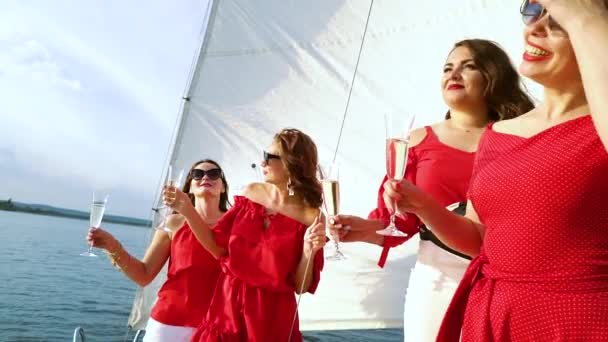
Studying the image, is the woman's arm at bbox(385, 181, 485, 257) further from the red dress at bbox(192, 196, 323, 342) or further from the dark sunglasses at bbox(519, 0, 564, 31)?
the red dress at bbox(192, 196, 323, 342)

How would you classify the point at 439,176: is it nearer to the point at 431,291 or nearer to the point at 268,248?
the point at 431,291

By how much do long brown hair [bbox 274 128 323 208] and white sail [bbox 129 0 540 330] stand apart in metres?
0.41

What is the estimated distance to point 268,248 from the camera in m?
2.58

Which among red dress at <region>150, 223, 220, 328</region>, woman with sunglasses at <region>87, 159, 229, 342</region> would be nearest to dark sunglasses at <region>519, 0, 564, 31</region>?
woman with sunglasses at <region>87, 159, 229, 342</region>

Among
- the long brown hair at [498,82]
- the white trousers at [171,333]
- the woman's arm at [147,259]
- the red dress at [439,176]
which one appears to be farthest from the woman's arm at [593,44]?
the woman's arm at [147,259]

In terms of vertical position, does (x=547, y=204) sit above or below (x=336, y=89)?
below

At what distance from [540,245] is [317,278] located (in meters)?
1.61

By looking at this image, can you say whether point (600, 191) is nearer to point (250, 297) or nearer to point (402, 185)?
point (402, 185)

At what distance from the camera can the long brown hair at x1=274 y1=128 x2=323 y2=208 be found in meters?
2.70

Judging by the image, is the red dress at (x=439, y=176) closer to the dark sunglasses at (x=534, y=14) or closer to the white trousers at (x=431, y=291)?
the white trousers at (x=431, y=291)

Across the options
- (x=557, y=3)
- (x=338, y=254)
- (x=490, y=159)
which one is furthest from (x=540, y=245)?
(x=338, y=254)

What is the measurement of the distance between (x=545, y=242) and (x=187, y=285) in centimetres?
210

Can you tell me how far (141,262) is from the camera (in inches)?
123

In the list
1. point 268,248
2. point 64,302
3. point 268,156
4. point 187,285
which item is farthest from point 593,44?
point 64,302
